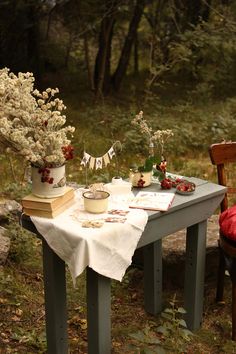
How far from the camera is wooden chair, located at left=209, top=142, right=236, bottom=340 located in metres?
3.13

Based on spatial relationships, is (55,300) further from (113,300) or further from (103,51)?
(103,51)

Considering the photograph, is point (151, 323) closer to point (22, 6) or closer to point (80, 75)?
point (22, 6)

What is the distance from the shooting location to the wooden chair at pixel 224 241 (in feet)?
10.3

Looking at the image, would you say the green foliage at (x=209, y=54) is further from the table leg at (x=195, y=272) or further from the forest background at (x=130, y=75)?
the table leg at (x=195, y=272)

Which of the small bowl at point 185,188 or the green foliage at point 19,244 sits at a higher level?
the small bowl at point 185,188

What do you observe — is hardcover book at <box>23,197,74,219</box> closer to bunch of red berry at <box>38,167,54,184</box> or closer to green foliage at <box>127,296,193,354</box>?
bunch of red berry at <box>38,167,54,184</box>

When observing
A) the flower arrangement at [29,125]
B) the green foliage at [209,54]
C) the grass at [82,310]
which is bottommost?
the grass at [82,310]

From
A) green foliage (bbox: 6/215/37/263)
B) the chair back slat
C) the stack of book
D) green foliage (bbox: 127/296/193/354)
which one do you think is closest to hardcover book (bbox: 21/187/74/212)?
the stack of book

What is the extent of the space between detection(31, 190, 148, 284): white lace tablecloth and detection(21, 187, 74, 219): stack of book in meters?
0.03

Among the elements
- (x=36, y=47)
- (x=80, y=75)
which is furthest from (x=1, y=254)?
(x=80, y=75)

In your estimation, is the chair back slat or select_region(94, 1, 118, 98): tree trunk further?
select_region(94, 1, 118, 98): tree trunk

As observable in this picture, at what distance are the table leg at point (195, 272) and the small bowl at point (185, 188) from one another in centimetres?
25

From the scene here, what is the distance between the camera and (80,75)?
1214 centimetres

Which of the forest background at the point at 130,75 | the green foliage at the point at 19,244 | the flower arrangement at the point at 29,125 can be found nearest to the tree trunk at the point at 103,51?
the forest background at the point at 130,75
